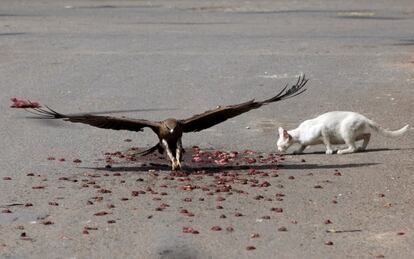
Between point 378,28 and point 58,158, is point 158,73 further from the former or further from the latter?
point 378,28

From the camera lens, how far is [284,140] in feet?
35.4

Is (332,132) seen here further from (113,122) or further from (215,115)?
(113,122)

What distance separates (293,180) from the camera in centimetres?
948

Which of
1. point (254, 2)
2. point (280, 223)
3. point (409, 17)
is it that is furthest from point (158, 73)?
point (254, 2)

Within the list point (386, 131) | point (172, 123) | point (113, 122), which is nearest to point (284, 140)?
point (386, 131)

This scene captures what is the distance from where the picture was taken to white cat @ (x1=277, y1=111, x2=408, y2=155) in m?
10.7

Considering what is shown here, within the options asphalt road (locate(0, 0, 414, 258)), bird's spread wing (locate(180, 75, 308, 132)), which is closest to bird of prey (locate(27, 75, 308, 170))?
bird's spread wing (locate(180, 75, 308, 132))

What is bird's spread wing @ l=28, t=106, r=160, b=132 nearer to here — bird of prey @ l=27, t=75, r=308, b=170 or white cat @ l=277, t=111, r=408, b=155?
A: bird of prey @ l=27, t=75, r=308, b=170

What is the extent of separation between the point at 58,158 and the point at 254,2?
26.5 meters

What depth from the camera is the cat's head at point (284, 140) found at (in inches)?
423

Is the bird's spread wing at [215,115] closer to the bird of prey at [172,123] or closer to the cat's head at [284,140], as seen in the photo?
the bird of prey at [172,123]

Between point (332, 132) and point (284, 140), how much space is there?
464 mm

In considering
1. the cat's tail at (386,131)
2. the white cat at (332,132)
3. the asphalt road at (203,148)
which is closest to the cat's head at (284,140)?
the white cat at (332,132)

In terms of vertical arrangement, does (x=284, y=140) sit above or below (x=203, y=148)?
above
